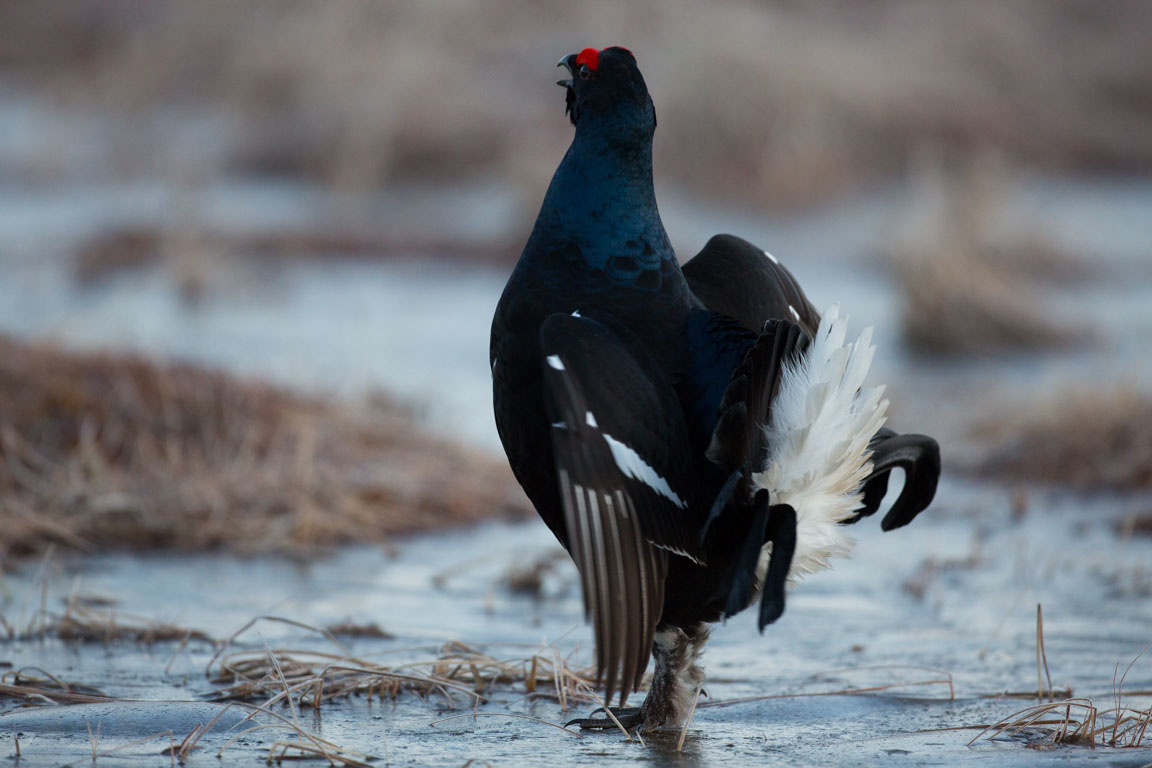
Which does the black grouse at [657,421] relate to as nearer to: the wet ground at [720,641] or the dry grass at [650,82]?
the wet ground at [720,641]

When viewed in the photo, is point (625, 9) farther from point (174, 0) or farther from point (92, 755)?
point (92, 755)

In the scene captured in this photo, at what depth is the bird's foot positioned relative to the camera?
3.71 meters

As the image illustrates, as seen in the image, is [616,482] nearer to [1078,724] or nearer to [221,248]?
[1078,724]

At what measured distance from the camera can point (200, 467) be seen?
19.7 ft

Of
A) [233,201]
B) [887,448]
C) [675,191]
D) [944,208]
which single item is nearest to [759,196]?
[675,191]

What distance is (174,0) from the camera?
2625 cm

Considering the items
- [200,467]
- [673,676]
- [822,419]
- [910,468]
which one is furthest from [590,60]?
[200,467]

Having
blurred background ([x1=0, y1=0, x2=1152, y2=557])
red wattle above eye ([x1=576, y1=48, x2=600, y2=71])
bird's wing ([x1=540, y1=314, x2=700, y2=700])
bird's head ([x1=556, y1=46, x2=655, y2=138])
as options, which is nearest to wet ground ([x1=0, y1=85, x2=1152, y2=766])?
blurred background ([x1=0, y1=0, x2=1152, y2=557])

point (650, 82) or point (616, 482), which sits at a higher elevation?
point (650, 82)

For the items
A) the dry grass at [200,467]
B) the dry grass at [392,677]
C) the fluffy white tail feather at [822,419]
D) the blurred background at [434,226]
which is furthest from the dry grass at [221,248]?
the fluffy white tail feather at [822,419]

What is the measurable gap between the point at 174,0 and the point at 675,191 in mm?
14708

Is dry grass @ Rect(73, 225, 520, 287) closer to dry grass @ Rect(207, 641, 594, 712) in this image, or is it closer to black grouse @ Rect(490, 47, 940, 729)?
dry grass @ Rect(207, 641, 594, 712)

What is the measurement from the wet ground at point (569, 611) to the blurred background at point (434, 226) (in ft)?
0.41

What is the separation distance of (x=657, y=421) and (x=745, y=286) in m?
0.91
